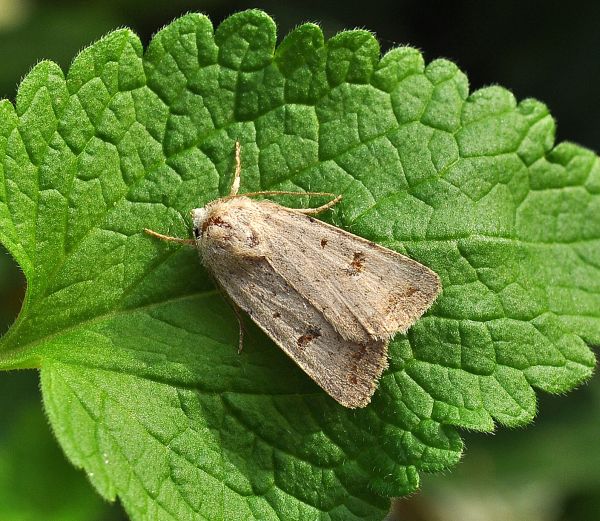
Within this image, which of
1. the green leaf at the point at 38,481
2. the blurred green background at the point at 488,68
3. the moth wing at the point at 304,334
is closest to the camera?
the moth wing at the point at 304,334

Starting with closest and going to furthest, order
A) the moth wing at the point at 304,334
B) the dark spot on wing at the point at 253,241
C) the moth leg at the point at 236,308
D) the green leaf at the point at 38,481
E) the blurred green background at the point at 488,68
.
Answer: the moth wing at the point at 304,334, the moth leg at the point at 236,308, the dark spot on wing at the point at 253,241, the green leaf at the point at 38,481, the blurred green background at the point at 488,68

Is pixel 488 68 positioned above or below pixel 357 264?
above

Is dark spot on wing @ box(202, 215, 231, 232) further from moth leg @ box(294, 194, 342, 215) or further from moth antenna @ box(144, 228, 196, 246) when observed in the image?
moth leg @ box(294, 194, 342, 215)

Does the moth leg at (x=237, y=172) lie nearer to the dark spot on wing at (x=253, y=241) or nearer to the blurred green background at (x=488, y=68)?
the dark spot on wing at (x=253, y=241)

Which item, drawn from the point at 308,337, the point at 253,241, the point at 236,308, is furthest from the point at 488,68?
the point at 236,308

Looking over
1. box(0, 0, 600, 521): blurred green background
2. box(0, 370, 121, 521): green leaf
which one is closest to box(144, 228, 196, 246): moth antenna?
box(0, 370, 121, 521): green leaf

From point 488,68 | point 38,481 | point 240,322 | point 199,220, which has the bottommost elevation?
point 38,481

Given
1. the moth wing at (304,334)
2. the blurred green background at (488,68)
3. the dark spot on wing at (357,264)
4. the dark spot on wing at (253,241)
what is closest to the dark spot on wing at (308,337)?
the moth wing at (304,334)

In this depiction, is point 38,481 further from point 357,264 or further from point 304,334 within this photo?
point 357,264
